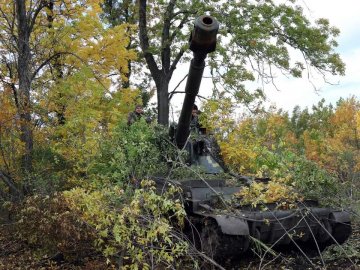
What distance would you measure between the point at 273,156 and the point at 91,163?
3533 mm

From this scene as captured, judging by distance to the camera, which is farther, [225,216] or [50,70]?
[50,70]

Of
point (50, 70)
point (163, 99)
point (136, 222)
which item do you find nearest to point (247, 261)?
point (136, 222)

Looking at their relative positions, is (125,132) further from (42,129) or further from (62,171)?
(42,129)

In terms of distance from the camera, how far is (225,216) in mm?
7051

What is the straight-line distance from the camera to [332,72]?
17562 millimetres

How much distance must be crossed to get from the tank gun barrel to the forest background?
977 millimetres

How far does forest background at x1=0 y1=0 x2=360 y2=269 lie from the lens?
689 centimetres

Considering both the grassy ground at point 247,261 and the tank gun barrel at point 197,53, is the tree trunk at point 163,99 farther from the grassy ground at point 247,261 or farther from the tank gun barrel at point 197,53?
the grassy ground at point 247,261

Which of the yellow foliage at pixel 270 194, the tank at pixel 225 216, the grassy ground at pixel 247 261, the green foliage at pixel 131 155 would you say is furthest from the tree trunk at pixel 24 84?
the yellow foliage at pixel 270 194

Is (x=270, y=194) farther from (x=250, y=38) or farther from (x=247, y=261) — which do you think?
(x=250, y=38)

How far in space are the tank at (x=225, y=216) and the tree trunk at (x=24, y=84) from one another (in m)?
3.40

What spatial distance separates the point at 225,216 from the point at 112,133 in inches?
148

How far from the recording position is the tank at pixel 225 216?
6.72 meters

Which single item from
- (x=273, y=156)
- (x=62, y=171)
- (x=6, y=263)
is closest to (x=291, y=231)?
(x=273, y=156)
